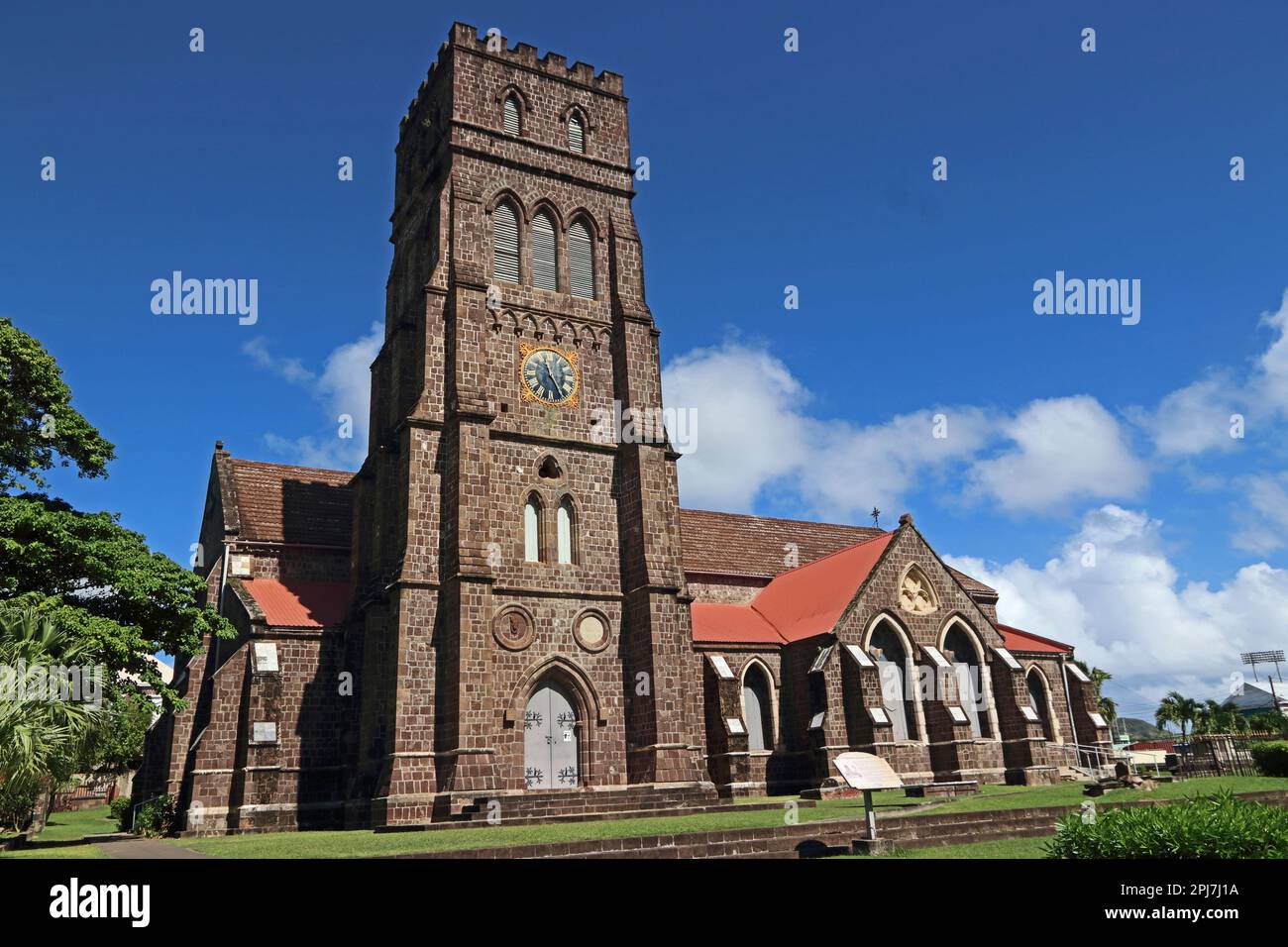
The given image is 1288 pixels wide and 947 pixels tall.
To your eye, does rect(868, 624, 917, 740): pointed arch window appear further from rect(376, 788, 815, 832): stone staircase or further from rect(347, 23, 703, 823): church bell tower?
rect(376, 788, 815, 832): stone staircase

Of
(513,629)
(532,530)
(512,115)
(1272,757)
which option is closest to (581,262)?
(512,115)

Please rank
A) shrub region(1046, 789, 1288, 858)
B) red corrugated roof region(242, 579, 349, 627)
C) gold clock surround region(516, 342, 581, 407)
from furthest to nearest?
gold clock surround region(516, 342, 581, 407), red corrugated roof region(242, 579, 349, 627), shrub region(1046, 789, 1288, 858)

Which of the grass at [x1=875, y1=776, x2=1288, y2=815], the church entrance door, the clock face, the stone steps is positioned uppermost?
the clock face

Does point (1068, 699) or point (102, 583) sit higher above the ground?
point (102, 583)

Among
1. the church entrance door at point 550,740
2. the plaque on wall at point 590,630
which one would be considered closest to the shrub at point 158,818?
the church entrance door at point 550,740

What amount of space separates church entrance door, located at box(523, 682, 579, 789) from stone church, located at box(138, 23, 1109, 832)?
2.6 inches

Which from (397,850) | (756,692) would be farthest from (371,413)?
(397,850)

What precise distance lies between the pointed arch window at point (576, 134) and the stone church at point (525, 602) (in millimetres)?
81

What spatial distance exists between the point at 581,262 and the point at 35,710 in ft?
73.5

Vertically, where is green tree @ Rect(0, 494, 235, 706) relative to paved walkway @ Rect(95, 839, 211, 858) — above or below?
above

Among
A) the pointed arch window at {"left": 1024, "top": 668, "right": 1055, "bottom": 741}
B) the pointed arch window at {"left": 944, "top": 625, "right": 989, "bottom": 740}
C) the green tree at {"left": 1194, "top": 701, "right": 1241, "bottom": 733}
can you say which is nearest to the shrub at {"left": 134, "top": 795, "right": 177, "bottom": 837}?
the pointed arch window at {"left": 944, "top": 625, "right": 989, "bottom": 740}

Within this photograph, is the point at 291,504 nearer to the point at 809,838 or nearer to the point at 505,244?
the point at 505,244

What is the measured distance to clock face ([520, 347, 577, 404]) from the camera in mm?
31125

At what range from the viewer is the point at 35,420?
77.9 ft
